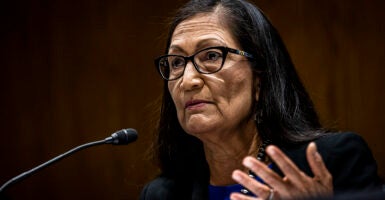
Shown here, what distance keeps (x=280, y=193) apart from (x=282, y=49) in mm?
780

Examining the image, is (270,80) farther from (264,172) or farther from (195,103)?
(264,172)

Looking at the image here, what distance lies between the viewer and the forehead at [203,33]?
1652 mm

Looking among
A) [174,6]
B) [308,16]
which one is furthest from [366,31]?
[174,6]

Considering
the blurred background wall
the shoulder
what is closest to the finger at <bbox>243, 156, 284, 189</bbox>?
the shoulder

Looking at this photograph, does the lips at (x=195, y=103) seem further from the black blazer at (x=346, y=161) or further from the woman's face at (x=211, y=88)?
the black blazer at (x=346, y=161)

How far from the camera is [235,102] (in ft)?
5.35

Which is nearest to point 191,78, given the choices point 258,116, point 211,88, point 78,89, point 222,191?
point 211,88

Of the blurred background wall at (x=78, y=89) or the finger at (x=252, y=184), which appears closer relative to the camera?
the finger at (x=252, y=184)

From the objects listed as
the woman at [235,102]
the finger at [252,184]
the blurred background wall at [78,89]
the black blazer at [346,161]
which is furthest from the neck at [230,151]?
the blurred background wall at [78,89]

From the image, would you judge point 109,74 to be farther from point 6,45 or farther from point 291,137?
point 291,137

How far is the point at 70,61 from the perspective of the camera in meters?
2.99

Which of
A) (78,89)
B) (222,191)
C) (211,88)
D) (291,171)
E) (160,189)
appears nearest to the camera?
(291,171)

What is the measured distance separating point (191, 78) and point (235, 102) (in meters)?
0.15

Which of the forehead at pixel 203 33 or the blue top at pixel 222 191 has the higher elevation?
the forehead at pixel 203 33
